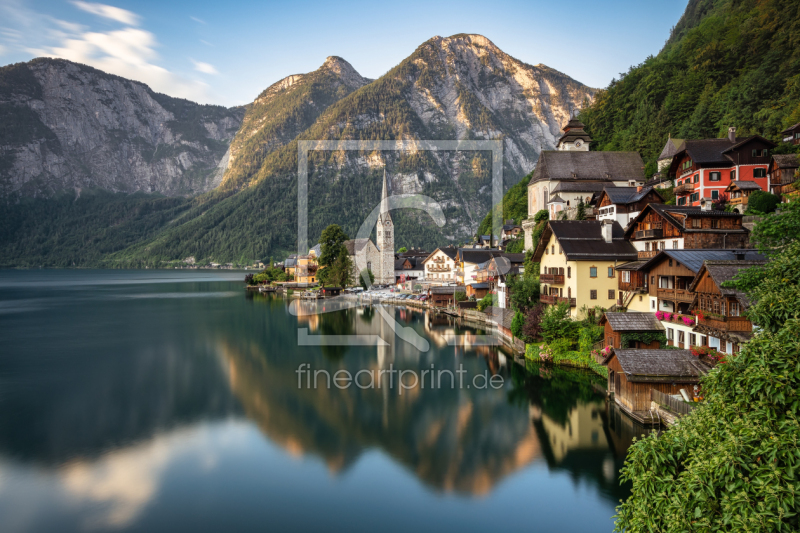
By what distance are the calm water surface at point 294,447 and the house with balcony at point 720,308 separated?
4820mm

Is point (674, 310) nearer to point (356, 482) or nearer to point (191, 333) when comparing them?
point (356, 482)

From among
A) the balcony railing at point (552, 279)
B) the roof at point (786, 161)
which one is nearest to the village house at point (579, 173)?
the roof at point (786, 161)

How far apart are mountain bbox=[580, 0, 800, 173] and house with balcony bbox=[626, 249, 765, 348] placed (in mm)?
21555

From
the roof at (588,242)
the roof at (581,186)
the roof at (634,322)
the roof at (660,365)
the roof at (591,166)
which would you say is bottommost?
the roof at (660,365)

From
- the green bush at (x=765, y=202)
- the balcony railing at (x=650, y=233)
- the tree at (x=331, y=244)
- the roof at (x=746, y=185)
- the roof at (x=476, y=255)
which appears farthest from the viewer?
the tree at (x=331, y=244)

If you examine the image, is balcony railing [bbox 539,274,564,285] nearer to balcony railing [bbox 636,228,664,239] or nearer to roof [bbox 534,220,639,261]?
roof [bbox 534,220,639,261]

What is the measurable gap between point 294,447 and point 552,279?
790 inches

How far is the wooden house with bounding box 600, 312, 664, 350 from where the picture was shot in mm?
22422

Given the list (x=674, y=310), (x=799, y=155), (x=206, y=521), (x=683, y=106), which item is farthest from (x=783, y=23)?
(x=206, y=521)

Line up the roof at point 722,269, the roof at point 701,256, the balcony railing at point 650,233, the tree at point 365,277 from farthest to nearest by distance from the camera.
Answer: the tree at point 365,277 < the balcony railing at point 650,233 < the roof at point 701,256 < the roof at point 722,269

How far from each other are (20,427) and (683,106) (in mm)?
65011

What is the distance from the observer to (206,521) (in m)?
13.5

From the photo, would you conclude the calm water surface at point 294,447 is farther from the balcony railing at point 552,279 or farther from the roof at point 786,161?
the roof at point 786,161

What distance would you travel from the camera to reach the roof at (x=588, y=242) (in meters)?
28.6
